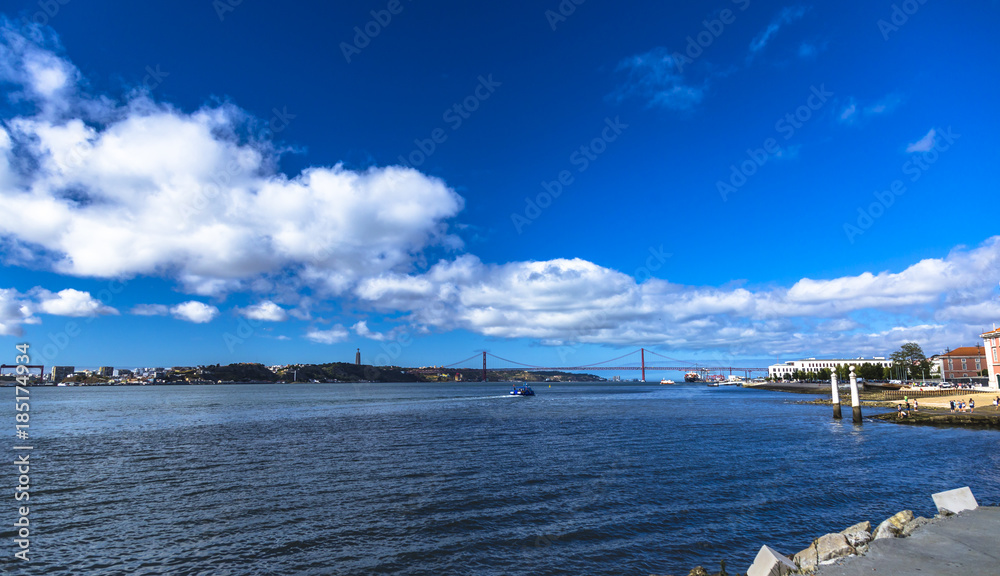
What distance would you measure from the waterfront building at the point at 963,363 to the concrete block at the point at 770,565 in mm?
180507

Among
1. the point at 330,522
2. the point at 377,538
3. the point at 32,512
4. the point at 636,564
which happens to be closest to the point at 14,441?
the point at 32,512

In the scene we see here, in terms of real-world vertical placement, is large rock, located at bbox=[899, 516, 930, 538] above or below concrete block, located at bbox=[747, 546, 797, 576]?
below

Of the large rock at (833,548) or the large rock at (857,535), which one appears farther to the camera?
the large rock at (857,535)

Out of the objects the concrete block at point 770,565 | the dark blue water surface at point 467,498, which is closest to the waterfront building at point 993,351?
the dark blue water surface at point 467,498

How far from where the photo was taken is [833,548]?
1128 centimetres

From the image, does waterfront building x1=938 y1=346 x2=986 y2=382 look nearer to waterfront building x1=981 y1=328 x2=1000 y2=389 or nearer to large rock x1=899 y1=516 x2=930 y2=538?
waterfront building x1=981 y1=328 x2=1000 y2=389

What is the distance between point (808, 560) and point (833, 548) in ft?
2.25

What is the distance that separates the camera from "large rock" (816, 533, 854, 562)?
11.1m

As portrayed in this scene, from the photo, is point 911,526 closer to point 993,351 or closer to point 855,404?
point 855,404

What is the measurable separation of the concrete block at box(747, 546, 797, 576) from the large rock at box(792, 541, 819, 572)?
32cm

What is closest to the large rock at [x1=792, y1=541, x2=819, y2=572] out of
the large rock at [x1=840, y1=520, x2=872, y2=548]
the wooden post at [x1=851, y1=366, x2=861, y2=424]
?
the large rock at [x1=840, y1=520, x2=872, y2=548]

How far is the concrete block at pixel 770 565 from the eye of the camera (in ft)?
32.7

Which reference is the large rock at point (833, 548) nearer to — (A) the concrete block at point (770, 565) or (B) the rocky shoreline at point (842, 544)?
(B) the rocky shoreline at point (842, 544)

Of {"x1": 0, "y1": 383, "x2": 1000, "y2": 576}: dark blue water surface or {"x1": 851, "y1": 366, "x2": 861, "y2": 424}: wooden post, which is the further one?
{"x1": 851, "y1": 366, "x2": 861, "y2": 424}: wooden post
